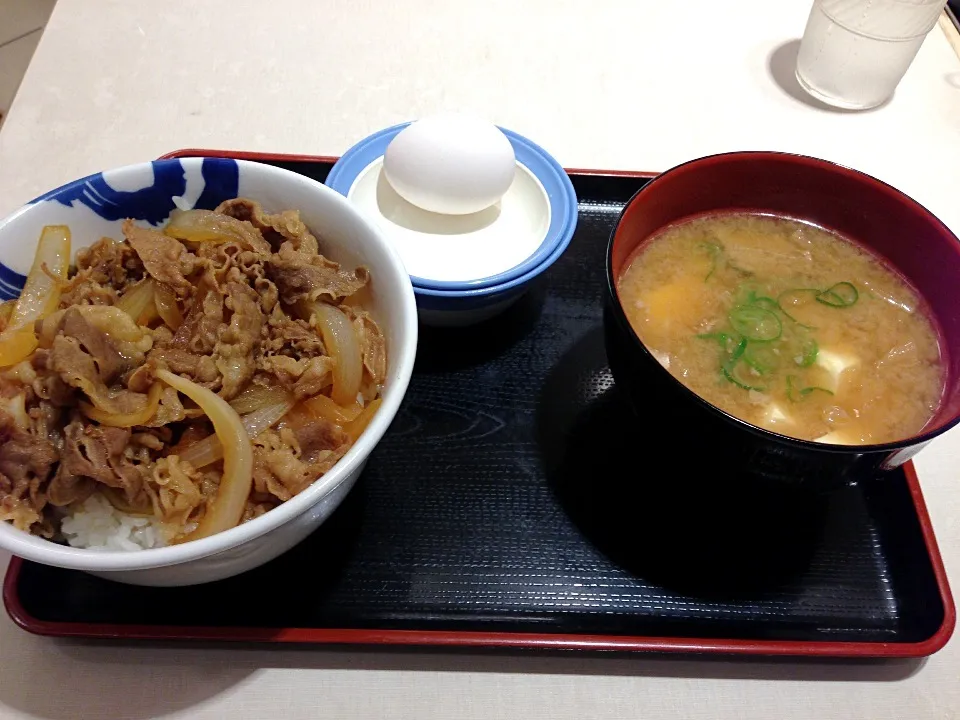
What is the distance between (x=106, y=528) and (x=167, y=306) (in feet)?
1.16

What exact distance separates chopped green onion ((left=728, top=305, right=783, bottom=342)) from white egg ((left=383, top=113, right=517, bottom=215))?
591 mm

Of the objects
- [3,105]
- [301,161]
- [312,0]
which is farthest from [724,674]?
[3,105]

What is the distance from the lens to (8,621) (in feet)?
3.48

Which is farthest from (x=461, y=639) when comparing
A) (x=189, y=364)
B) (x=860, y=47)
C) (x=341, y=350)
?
(x=860, y=47)

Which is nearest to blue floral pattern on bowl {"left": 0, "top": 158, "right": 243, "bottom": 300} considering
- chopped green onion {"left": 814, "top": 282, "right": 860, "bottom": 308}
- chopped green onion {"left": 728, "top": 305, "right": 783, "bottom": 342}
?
chopped green onion {"left": 728, "top": 305, "right": 783, "bottom": 342}

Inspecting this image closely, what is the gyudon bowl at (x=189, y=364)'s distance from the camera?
0.92 meters

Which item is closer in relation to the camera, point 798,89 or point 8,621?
point 8,621

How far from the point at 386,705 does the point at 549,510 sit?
412 millimetres

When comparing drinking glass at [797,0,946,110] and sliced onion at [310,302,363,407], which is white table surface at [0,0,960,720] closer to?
drinking glass at [797,0,946,110]

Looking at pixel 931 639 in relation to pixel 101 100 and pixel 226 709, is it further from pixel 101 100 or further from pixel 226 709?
pixel 101 100

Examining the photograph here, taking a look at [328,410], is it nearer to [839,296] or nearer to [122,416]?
[122,416]

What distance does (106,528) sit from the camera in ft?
3.10

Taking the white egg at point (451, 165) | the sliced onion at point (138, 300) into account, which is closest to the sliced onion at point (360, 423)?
the sliced onion at point (138, 300)

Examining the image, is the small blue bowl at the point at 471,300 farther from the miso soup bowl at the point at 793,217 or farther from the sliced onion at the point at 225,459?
the sliced onion at the point at 225,459
